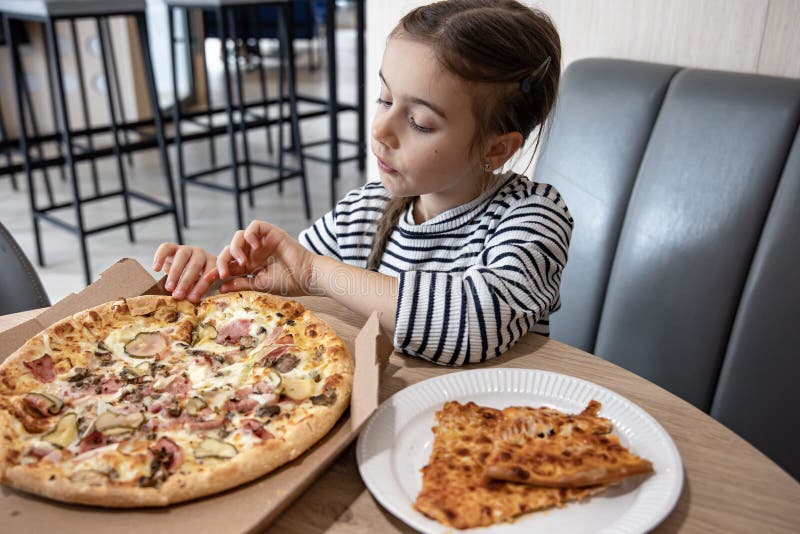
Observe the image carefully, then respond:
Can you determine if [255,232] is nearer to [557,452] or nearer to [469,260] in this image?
[469,260]

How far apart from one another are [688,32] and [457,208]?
0.72 metres

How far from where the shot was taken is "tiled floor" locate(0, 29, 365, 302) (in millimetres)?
3299

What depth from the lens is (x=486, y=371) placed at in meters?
0.90

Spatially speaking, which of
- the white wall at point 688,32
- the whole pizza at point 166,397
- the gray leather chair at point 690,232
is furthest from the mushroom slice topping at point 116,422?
the white wall at point 688,32

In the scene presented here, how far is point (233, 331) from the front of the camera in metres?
0.99

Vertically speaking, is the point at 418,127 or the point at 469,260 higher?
the point at 418,127

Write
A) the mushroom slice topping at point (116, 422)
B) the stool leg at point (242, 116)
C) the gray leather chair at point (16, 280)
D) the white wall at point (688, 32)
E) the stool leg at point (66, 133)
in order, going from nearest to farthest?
1. the mushroom slice topping at point (116, 422)
2. the gray leather chair at point (16, 280)
3. the white wall at point (688, 32)
4. the stool leg at point (66, 133)
5. the stool leg at point (242, 116)

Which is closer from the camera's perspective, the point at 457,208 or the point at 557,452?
the point at 557,452

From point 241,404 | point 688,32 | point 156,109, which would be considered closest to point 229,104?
point 156,109

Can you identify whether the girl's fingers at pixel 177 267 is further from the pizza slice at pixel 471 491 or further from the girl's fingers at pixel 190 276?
the pizza slice at pixel 471 491

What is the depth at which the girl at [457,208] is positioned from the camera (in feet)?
3.28

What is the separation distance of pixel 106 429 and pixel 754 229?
1.18 meters

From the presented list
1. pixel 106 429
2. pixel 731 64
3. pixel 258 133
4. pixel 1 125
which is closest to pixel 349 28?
pixel 258 133

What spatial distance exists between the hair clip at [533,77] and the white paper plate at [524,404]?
49 cm
